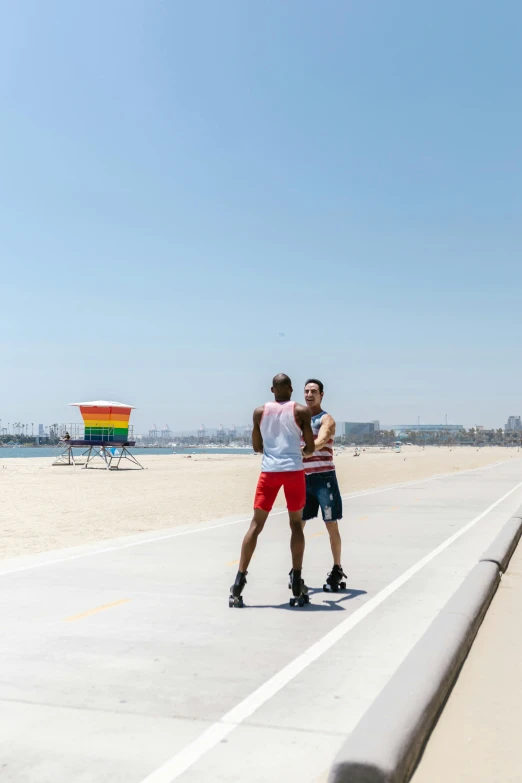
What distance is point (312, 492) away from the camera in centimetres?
809

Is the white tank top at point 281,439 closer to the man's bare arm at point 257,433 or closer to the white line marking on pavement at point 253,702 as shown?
the man's bare arm at point 257,433

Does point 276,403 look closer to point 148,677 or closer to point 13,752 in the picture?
point 148,677

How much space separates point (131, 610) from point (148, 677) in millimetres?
2030

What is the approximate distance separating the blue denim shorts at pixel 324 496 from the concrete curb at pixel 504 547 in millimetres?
2282

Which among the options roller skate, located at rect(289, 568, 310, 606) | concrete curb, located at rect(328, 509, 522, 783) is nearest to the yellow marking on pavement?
→ roller skate, located at rect(289, 568, 310, 606)

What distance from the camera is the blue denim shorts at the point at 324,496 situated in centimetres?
795

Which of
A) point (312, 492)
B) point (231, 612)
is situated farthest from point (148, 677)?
point (312, 492)

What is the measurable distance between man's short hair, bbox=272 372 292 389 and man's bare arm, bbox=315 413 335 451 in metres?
0.86

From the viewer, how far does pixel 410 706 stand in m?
3.96

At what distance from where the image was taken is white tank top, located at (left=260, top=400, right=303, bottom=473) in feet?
23.3

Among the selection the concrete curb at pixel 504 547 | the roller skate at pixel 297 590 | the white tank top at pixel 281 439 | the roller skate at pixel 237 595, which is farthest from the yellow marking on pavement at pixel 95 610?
the concrete curb at pixel 504 547

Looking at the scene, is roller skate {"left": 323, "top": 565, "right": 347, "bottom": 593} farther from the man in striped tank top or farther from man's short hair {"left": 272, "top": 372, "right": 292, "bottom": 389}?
man's short hair {"left": 272, "top": 372, "right": 292, "bottom": 389}

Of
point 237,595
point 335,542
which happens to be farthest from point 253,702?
point 335,542

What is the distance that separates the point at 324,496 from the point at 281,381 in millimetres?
1452
